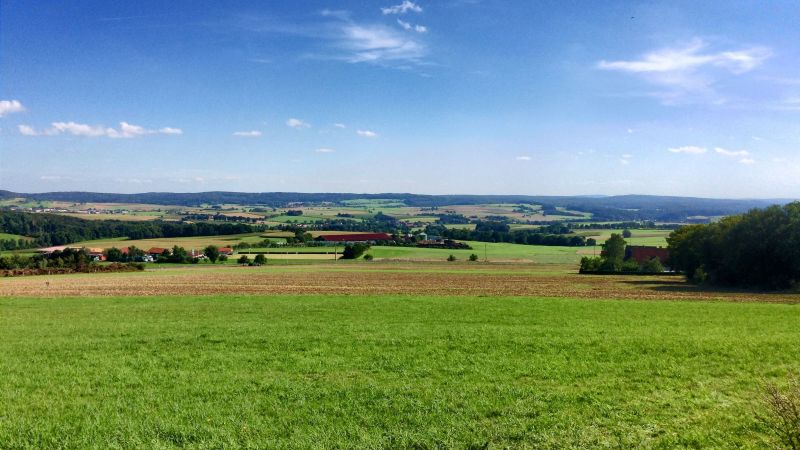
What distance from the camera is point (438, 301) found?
32.2 m

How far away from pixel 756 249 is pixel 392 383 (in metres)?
45.6

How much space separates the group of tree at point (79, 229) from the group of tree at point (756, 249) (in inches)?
4423

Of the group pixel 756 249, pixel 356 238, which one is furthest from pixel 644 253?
pixel 356 238

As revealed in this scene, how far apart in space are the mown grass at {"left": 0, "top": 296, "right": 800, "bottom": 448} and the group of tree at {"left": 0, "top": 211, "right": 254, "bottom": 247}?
105 metres

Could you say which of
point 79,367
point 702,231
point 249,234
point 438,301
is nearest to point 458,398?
point 79,367

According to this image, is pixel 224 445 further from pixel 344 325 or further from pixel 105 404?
pixel 344 325

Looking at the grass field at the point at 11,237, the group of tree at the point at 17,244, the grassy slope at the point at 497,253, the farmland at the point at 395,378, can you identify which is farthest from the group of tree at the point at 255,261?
the farmland at the point at 395,378

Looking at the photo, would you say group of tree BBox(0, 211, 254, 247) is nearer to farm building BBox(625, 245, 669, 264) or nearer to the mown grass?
farm building BBox(625, 245, 669, 264)

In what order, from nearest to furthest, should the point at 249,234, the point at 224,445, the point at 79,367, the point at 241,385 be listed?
the point at 224,445
the point at 241,385
the point at 79,367
the point at 249,234

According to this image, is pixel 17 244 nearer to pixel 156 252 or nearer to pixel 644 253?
pixel 156 252

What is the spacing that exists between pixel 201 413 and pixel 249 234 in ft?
414

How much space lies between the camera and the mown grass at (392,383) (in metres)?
8.32

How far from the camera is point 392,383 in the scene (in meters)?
11.3

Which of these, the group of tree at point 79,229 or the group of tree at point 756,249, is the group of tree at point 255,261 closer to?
the group of tree at point 79,229
